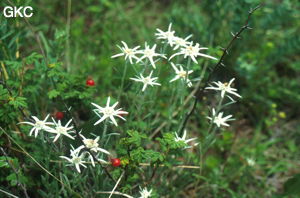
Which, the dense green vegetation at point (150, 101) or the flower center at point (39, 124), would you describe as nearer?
the flower center at point (39, 124)

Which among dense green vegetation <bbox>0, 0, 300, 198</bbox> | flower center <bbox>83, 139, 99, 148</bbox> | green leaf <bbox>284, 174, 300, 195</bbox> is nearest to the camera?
flower center <bbox>83, 139, 99, 148</bbox>

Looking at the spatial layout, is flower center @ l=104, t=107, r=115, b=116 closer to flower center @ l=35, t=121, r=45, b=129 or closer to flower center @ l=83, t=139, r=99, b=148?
flower center @ l=83, t=139, r=99, b=148

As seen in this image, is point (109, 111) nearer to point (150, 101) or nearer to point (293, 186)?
point (150, 101)

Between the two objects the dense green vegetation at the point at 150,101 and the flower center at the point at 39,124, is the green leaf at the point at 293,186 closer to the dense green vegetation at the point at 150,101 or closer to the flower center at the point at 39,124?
the dense green vegetation at the point at 150,101

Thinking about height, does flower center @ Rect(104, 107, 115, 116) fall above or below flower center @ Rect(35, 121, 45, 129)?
above

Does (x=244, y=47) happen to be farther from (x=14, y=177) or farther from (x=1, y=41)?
(x=14, y=177)

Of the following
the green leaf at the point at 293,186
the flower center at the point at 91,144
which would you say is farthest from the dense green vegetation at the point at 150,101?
the flower center at the point at 91,144

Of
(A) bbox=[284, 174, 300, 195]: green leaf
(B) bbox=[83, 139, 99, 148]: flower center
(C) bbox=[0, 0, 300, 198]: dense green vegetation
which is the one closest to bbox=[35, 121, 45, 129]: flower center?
(C) bbox=[0, 0, 300, 198]: dense green vegetation

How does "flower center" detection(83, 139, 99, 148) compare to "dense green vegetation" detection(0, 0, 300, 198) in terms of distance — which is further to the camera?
"dense green vegetation" detection(0, 0, 300, 198)

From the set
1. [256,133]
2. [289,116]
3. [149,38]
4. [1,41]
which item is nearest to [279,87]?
[289,116]

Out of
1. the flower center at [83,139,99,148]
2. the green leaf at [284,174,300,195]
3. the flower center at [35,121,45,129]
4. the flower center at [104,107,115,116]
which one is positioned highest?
the flower center at [104,107,115,116]
